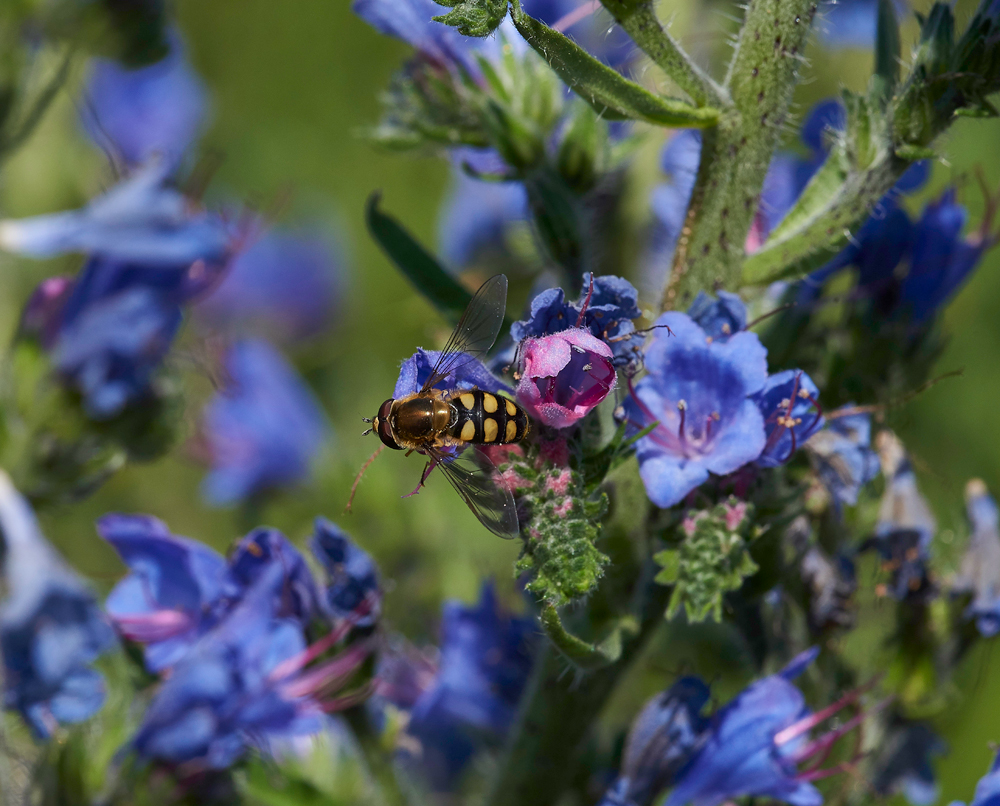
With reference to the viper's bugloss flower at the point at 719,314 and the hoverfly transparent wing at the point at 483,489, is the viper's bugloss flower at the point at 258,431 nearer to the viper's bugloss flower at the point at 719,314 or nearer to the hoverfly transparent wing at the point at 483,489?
the hoverfly transparent wing at the point at 483,489

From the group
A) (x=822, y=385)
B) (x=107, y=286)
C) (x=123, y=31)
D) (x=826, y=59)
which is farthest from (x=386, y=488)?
(x=826, y=59)

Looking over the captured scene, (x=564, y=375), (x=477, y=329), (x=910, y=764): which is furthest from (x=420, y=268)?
(x=910, y=764)

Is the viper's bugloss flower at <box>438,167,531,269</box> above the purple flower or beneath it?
above

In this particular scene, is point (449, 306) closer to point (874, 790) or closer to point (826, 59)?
point (874, 790)

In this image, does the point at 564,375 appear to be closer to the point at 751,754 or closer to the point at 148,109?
the point at 751,754

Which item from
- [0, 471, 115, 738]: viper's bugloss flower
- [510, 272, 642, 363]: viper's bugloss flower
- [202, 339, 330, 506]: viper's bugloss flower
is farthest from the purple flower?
[202, 339, 330, 506]: viper's bugloss flower

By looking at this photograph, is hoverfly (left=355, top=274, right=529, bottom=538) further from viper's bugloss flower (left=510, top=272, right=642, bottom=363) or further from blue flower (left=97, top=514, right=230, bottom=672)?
blue flower (left=97, top=514, right=230, bottom=672)

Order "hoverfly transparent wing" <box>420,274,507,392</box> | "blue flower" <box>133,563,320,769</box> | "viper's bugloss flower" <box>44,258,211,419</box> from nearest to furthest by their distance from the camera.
Answer: 1. "hoverfly transparent wing" <box>420,274,507,392</box>
2. "blue flower" <box>133,563,320,769</box>
3. "viper's bugloss flower" <box>44,258,211,419</box>
